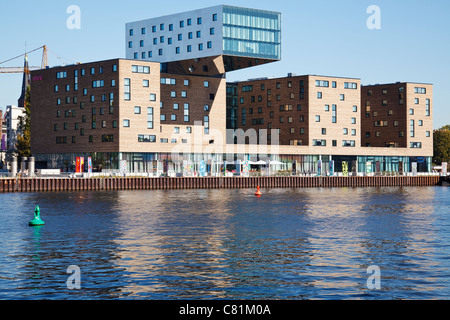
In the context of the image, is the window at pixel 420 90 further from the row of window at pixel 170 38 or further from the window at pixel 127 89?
the window at pixel 127 89

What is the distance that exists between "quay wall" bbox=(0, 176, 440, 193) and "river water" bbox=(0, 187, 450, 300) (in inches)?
1538

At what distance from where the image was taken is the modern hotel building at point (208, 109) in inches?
4929

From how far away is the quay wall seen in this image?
101 m

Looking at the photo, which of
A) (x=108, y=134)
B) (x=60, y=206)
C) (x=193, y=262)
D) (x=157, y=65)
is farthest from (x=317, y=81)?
(x=193, y=262)

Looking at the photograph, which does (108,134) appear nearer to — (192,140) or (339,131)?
(192,140)

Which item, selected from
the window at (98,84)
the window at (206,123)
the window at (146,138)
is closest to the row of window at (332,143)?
the window at (206,123)

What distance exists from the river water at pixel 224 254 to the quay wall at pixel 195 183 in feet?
128

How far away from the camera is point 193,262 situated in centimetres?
3212

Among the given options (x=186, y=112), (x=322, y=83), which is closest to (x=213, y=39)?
(x=186, y=112)

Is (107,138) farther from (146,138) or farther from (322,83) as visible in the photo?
(322,83)

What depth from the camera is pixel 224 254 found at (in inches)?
1375

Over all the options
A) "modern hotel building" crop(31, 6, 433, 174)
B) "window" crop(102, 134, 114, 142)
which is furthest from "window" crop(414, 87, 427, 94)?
"window" crop(102, 134, 114, 142)

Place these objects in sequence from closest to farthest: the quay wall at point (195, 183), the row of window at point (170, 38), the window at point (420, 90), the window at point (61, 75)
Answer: the quay wall at point (195, 183) → the row of window at point (170, 38) → the window at point (61, 75) → the window at point (420, 90)
